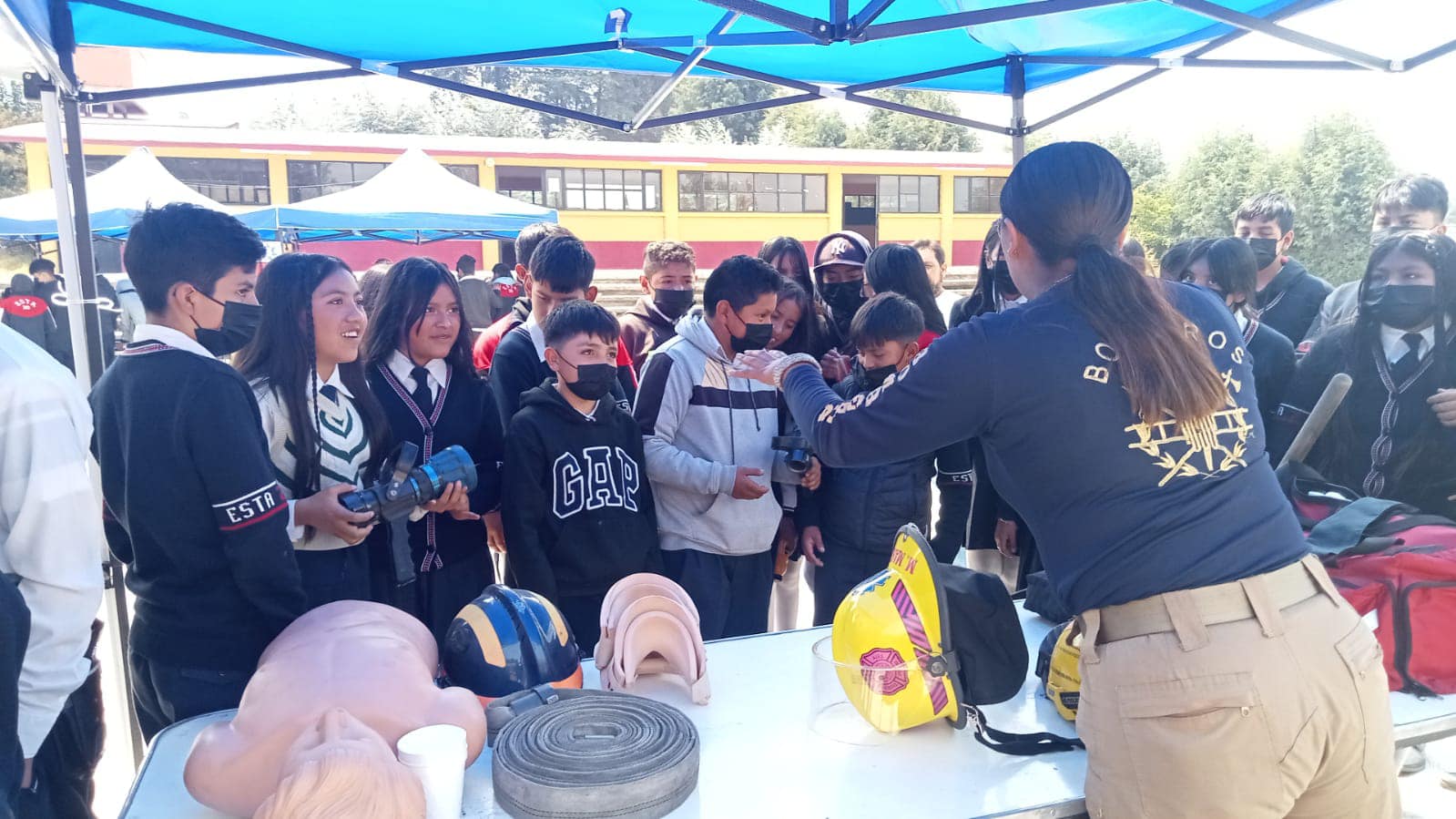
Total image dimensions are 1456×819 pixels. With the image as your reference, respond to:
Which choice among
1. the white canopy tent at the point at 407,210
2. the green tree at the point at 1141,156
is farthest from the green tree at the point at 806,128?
the white canopy tent at the point at 407,210

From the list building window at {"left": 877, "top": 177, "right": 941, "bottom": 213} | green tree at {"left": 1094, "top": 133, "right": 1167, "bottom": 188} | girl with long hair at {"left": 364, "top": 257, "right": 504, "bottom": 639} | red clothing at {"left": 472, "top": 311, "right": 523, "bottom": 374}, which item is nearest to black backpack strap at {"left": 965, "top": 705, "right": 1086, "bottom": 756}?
girl with long hair at {"left": 364, "top": 257, "right": 504, "bottom": 639}

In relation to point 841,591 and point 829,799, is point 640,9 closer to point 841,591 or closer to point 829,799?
point 841,591

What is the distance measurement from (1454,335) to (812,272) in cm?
252

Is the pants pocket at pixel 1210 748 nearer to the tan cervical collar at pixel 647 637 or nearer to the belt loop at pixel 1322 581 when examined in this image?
the belt loop at pixel 1322 581

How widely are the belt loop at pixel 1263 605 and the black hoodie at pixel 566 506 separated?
1.73 m

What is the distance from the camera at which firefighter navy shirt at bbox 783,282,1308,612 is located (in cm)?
146

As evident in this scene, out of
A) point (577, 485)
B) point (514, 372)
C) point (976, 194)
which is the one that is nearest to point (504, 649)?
point (577, 485)

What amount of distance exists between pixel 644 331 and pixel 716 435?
1187mm

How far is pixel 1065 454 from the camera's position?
1500 mm

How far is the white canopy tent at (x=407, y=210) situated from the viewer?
10984 millimetres

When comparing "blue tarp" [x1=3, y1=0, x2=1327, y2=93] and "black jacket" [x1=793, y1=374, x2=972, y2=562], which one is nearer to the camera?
"black jacket" [x1=793, y1=374, x2=972, y2=562]

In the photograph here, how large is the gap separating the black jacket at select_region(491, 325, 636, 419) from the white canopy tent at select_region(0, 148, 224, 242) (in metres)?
8.63

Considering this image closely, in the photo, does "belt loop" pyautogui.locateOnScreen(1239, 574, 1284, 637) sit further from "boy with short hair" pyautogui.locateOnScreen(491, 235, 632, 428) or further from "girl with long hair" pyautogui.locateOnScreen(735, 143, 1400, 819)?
"boy with short hair" pyautogui.locateOnScreen(491, 235, 632, 428)

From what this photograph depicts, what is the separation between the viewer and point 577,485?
8.99 ft
